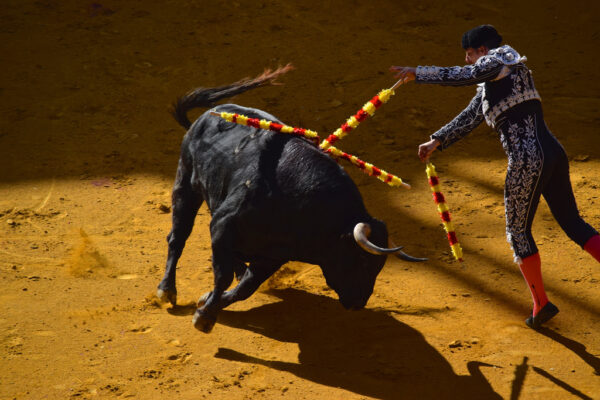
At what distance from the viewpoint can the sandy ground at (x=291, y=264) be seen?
464 centimetres

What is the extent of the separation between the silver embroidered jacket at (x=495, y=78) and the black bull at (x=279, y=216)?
33.7 inches

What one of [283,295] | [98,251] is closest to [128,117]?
[98,251]

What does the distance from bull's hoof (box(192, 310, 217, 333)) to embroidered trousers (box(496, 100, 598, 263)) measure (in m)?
2.00

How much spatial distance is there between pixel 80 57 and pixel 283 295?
591 cm

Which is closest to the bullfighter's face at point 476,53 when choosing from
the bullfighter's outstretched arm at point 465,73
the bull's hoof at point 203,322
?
the bullfighter's outstretched arm at point 465,73

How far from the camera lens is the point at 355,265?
15.2ft

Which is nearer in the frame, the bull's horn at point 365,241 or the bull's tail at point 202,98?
the bull's horn at point 365,241

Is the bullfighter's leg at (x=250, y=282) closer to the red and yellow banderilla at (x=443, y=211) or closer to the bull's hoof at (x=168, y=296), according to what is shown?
the bull's hoof at (x=168, y=296)

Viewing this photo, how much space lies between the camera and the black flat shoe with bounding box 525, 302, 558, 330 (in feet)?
16.0

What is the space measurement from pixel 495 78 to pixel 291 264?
2.35m

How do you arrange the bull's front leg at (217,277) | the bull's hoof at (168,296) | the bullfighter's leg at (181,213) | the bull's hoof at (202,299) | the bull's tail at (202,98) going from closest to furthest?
the bull's front leg at (217,277), the bull's hoof at (202,299), the bull's hoof at (168,296), the bullfighter's leg at (181,213), the bull's tail at (202,98)

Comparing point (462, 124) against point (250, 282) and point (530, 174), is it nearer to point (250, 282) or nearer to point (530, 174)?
point (530, 174)

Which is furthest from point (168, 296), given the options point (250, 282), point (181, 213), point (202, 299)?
point (250, 282)

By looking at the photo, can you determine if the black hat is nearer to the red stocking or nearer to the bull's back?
the bull's back
